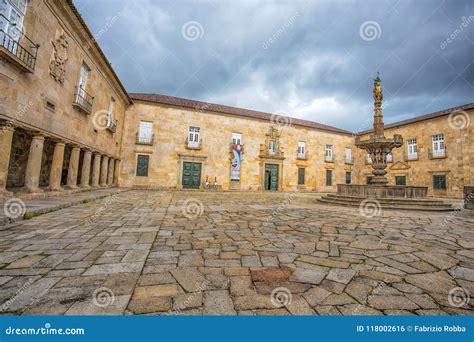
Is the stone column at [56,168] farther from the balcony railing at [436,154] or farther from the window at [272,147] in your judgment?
the balcony railing at [436,154]

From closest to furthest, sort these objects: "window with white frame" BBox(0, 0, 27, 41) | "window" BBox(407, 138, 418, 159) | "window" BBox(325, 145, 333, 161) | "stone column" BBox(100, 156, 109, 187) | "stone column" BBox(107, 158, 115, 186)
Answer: "window with white frame" BBox(0, 0, 27, 41) < "stone column" BBox(100, 156, 109, 187) < "stone column" BBox(107, 158, 115, 186) < "window" BBox(407, 138, 418, 159) < "window" BBox(325, 145, 333, 161)

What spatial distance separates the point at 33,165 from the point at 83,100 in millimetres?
4008

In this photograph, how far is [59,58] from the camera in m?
7.63

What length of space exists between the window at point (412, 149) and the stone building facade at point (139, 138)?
0.09 meters

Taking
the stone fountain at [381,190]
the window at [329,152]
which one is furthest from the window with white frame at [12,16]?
the window at [329,152]

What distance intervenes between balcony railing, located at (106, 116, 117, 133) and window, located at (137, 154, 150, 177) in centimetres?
284

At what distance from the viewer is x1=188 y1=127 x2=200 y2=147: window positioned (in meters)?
17.3

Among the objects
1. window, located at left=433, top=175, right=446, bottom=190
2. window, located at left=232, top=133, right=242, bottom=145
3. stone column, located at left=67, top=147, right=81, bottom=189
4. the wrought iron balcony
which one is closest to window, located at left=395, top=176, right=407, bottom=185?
window, located at left=433, top=175, right=446, bottom=190

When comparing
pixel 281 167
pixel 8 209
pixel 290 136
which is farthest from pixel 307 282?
pixel 290 136

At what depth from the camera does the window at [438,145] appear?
17.3 metres

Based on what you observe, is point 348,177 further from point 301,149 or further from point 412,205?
point 412,205

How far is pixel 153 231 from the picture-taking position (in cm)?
382

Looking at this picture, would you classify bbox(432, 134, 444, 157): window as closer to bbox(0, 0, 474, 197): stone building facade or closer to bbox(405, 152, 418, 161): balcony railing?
bbox(0, 0, 474, 197): stone building facade

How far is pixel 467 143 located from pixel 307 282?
21739 millimetres
